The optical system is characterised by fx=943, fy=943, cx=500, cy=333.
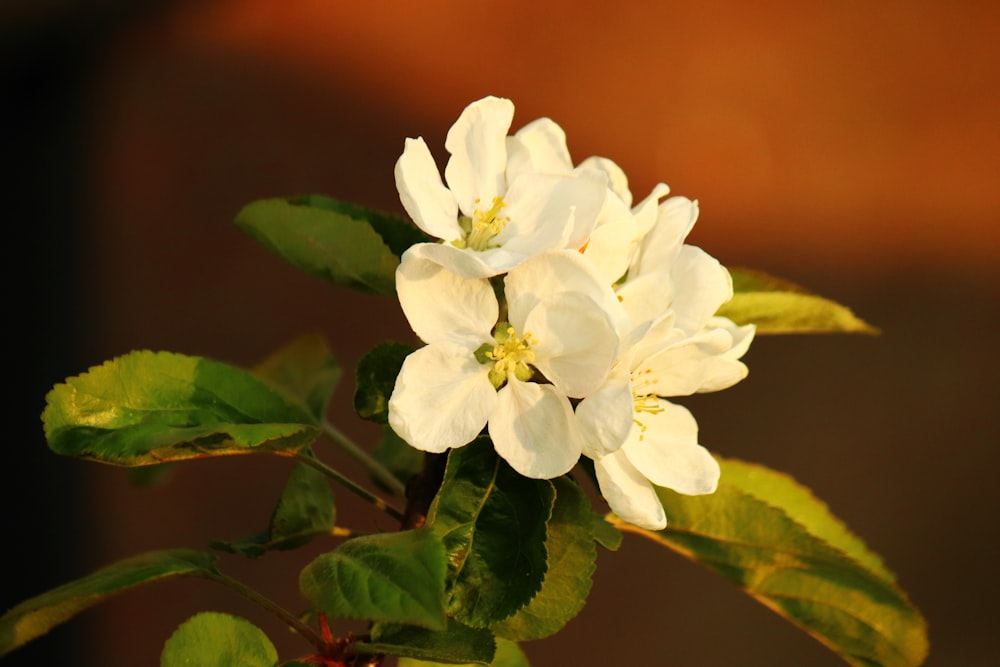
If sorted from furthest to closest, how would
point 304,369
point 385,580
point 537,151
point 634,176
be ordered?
point 634,176 < point 304,369 < point 537,151 < point 385,580

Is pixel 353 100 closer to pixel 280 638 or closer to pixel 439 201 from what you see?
pixel 280 638

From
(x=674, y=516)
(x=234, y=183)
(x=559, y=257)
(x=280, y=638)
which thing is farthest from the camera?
(x=234, y=183)

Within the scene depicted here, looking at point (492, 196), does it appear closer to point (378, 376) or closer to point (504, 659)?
point (378, 376)

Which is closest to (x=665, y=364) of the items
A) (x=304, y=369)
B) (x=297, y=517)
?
(x=297, y=517)

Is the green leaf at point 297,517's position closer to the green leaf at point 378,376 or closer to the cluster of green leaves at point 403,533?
the cluster of green leaves at point 403,533

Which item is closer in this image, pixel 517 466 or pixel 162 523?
pixel 517 466

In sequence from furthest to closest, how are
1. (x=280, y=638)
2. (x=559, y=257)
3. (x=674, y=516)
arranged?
(x=280, y=638) < (x=674, y=516) < (x=559, y=257)

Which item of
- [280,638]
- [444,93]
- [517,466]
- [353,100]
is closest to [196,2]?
[353,100]

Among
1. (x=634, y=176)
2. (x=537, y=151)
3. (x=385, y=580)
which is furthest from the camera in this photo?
(x=634, y=176)
